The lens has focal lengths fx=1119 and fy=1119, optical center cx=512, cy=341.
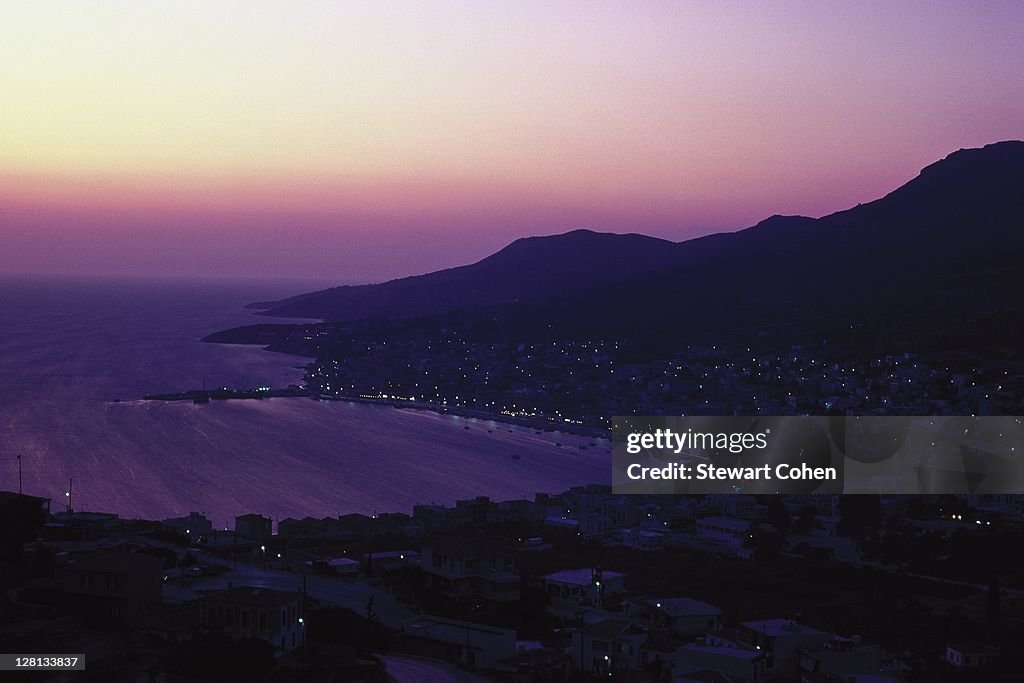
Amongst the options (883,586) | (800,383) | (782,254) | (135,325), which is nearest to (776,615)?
(883,586)

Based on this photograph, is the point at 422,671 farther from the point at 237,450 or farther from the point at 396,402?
the point at 396,402

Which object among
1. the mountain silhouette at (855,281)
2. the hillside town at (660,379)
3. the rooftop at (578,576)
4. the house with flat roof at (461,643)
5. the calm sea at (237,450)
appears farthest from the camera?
the mountain silhouette at (855,281)

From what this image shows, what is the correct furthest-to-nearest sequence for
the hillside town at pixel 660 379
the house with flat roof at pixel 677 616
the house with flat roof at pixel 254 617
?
the hillside town at pixel 660 379
the house with flat roof at pixel 677 616
the house with flat roof at pixel 254 617

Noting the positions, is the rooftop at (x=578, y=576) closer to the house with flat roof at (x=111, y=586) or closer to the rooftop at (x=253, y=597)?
the rooftop at (x=253, y=597)

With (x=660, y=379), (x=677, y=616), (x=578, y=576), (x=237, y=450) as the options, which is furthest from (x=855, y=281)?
(x=677, y=616)

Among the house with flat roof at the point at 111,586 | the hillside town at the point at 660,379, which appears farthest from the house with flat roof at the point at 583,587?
the hillside town at the point at 660,379

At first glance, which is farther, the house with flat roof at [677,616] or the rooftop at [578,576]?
Result: the rooftop at [578,576]
